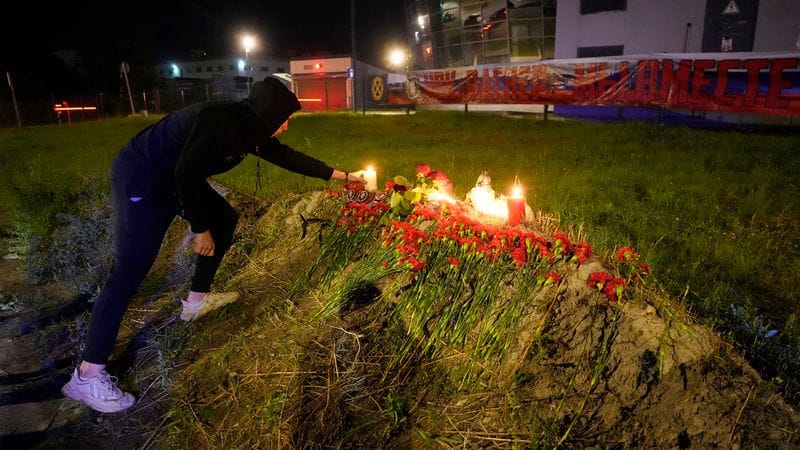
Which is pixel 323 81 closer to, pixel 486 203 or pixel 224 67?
pixel 224 67

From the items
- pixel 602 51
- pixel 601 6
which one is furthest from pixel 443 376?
pixel 601 6

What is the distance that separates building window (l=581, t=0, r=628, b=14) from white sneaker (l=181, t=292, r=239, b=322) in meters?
20.6

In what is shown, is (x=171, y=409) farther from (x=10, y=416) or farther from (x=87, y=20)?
(x=87, y=20)

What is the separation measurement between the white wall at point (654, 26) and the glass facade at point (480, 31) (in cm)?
253

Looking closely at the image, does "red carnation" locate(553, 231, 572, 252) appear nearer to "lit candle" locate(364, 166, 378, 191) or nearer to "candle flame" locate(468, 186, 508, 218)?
"candle flame" locate(468, 186, 508, 218)

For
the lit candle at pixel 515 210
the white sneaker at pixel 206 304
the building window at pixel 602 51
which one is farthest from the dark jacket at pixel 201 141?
the building window at pixel 602 51

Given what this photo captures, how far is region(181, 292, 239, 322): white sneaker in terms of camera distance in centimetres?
340

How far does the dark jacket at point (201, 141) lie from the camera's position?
241cm

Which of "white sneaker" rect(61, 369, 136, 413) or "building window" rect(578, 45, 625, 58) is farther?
"building window" rect(578, 45, 625, 58)

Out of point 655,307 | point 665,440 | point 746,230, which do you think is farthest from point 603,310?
point 746,230

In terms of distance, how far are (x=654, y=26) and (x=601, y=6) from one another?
7.71 feet

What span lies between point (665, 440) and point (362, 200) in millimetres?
2534

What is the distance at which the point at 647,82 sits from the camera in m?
14.1

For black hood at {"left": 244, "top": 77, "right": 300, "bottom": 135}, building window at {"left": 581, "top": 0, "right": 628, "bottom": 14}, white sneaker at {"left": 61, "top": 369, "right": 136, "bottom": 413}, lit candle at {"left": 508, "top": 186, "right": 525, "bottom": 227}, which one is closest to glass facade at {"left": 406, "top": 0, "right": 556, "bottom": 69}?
building window at {"left": 581, "top": 0, "right": 628, "bottom": 14}
